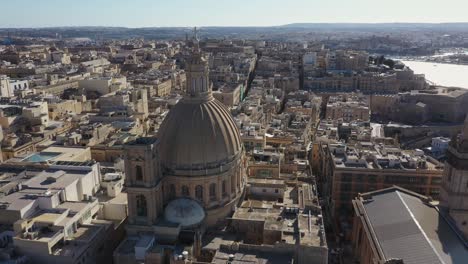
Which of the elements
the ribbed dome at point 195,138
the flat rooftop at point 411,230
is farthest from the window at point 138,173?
the flat rooftop at point 411,230

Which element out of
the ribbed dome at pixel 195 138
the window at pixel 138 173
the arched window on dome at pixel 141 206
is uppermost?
the ribbed dome at pixel 195 138

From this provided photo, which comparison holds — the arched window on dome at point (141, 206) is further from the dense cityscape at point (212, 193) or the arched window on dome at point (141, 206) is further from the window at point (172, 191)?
the window at point (172, 191)

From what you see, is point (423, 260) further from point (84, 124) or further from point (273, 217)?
point (84, 124)

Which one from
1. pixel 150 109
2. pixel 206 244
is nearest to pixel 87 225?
pixel 206 244

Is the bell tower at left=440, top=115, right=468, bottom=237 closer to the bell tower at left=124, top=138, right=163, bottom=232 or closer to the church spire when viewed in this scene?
the church spire

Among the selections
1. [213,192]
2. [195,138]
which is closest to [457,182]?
[213,192]

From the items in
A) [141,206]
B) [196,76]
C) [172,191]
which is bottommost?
[141,206]

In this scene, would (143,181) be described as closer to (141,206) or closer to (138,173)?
(138,173)
